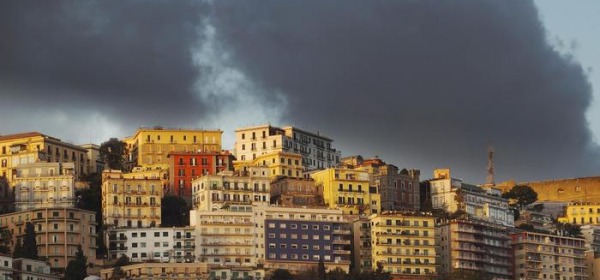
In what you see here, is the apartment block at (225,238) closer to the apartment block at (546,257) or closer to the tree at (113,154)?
the tree at (113,154)

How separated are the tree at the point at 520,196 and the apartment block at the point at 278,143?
20087mm

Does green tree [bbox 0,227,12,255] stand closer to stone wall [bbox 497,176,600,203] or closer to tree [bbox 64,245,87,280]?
tree [bbox 64,245,87,280]

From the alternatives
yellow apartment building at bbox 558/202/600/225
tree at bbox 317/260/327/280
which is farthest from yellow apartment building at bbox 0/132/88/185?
yellow apartment building at bbox 558/202/600/225

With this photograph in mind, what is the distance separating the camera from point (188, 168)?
12275cm

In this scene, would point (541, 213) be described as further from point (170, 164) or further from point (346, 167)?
point (170, 164)

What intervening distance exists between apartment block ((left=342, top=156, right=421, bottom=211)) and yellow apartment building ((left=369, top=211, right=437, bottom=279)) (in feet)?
36.8

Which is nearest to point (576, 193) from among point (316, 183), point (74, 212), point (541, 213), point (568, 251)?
point (541, 213)

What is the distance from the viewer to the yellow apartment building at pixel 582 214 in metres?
141

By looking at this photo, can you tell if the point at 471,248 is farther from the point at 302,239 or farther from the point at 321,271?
the point at 321,271

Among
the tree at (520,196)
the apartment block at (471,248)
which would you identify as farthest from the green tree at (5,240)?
the tree at (520,196)

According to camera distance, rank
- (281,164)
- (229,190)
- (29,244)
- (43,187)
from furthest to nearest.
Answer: (281,164), (229,190), (43,187), (29,244)

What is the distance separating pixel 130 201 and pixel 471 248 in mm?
27806

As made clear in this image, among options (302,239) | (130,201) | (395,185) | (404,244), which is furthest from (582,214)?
(130,201)

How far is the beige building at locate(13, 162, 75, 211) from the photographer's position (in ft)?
373
